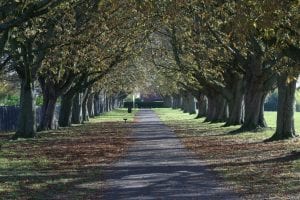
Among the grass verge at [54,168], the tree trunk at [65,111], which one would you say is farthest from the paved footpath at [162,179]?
the tree trunk at [65,111]

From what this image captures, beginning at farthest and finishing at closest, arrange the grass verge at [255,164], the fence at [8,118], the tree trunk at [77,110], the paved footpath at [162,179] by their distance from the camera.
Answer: the tree trunk at [77,110], the fence at [8,118], the grass verge at [255,164], the paved footpath at [162,179]

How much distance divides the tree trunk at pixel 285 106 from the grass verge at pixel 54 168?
6331mm

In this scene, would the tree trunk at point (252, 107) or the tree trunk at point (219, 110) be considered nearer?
the tree trunk at point (252, 107)

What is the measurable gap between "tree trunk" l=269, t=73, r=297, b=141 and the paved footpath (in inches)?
213

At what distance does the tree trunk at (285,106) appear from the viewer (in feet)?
78.0

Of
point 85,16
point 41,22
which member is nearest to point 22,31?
point 41,22

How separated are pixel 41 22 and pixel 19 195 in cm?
1171

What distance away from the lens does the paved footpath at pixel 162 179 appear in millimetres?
11453

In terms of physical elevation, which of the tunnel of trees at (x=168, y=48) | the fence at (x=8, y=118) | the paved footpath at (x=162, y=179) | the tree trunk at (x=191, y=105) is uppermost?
the tunnel of trees at (x=168, y=48)

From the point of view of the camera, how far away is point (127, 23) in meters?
29.0

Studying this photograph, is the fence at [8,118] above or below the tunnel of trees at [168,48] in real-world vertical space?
below

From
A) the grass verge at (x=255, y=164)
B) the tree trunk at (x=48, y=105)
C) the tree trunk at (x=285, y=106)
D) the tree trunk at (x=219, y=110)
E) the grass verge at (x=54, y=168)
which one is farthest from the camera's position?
the tree trunk at (x=219, y=110)

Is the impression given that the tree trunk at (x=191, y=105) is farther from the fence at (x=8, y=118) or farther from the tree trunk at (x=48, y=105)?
the tree trunk at (x=48, y=105)

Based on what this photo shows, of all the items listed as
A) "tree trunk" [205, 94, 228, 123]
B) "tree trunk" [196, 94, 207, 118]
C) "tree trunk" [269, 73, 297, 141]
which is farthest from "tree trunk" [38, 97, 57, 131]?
"tree trunk" [196, 94, 207, 118]
